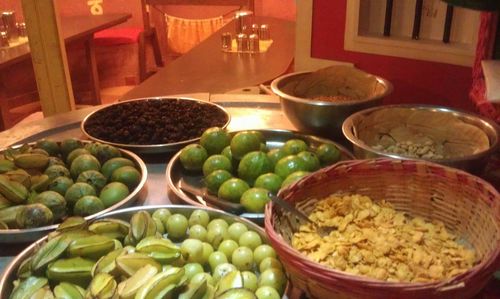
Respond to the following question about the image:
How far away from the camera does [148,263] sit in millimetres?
795

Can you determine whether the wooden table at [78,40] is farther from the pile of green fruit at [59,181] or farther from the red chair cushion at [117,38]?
the pile of green fruit at [59,181]

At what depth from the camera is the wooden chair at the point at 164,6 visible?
4.20 metres

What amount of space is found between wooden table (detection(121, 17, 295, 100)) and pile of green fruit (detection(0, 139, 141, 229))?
1.29m

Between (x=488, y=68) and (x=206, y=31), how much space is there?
3.85 metres

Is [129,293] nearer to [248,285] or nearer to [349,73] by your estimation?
[248,285]

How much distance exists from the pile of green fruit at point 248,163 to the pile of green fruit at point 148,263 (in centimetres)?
11

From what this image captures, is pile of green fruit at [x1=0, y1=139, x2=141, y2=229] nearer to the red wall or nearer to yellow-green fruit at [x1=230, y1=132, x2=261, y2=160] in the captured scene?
yellow-green fruit at [x1=230, y1=132, x2=261, y2=160]

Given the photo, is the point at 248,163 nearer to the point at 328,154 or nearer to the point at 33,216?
the point at 328,154

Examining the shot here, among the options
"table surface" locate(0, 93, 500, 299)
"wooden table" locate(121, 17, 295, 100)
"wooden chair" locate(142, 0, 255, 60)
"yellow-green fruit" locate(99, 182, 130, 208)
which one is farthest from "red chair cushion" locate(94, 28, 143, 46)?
"yellow-green fruit" locate(99, 182, 130, 208)

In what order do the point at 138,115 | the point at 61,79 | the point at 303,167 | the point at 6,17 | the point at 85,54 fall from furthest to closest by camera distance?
the point at 85,54, the point at 6,17, the point at 61,79, the point at 138,115, the point at 303,167

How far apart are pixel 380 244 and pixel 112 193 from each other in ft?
1.85

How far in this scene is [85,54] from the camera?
4480 millimetres

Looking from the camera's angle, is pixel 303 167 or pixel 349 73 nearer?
pixel 303 167

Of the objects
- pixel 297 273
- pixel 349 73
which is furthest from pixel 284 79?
pixel 297 273
